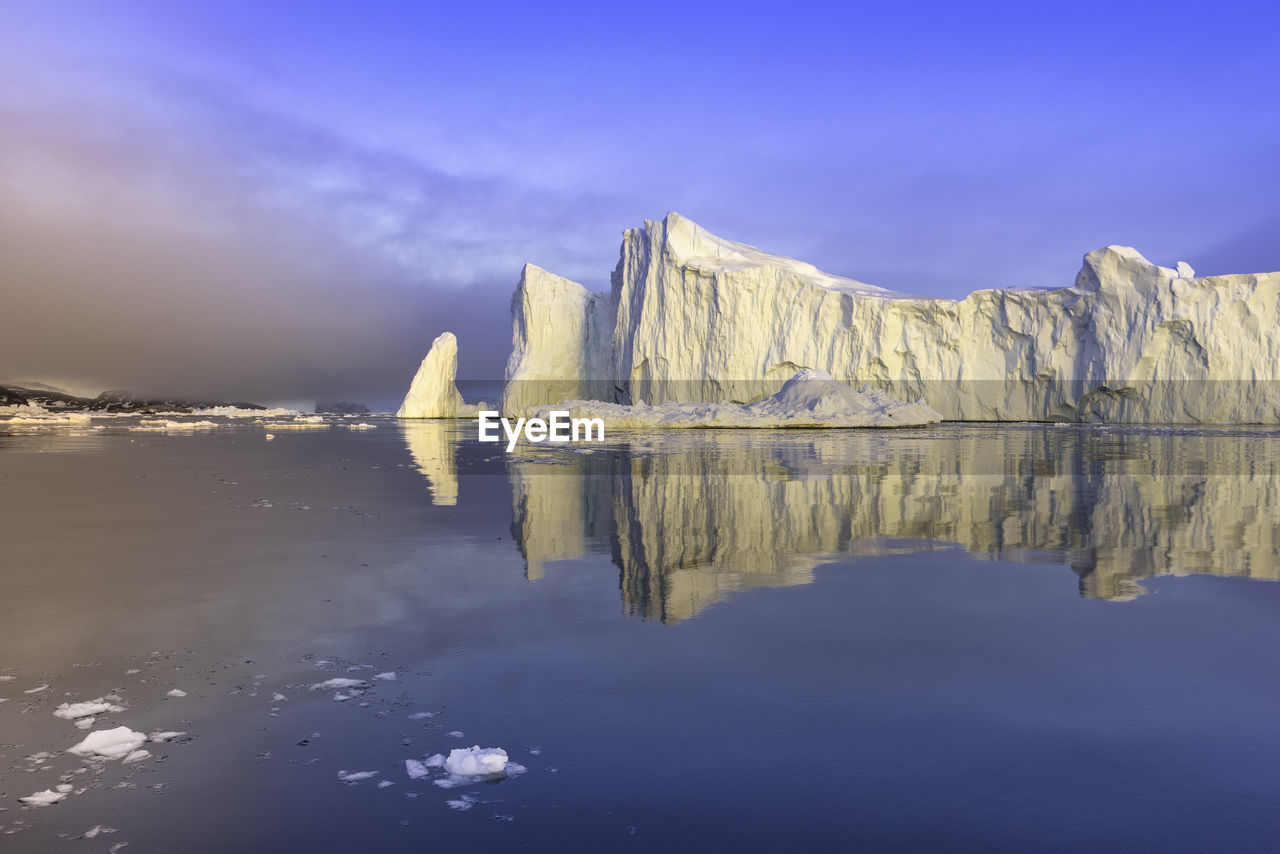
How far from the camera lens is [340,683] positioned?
2.84 m

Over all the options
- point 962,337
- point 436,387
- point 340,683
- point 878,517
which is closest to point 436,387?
point 436,387

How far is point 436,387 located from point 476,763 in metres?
44.5

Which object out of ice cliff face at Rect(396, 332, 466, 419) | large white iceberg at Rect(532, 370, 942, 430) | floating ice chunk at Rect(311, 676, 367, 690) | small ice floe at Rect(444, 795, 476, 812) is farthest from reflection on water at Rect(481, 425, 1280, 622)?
ice cliff face at Rect(396, 332, 466, 419)

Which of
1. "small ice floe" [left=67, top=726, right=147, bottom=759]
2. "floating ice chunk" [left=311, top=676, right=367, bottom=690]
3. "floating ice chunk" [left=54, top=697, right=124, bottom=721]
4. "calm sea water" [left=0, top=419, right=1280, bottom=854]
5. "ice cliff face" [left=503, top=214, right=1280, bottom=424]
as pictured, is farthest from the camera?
"ice cliff face" [left=503, top=214, right=1280, bottom=424]

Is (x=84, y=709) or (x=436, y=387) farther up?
(x=436, y=387)

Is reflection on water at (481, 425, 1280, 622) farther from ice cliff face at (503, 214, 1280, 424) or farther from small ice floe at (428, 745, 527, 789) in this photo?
ice cliff face at (503, 214, 1280, 424)

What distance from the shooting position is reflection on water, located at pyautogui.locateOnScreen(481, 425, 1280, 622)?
4.67 meters

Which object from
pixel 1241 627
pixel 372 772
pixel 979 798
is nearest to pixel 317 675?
pixel 372 772

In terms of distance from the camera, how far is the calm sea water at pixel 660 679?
6.31ft

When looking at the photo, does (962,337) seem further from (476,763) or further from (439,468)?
(476,763)

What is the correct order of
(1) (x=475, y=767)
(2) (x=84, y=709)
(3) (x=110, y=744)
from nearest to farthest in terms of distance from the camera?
1. (1) (x=475, y=767)
2. (3) (x=110, y=744)
3. (2) (x=84, y=709)

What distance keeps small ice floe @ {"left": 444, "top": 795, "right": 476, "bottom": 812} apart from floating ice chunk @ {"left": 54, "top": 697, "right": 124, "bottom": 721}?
4.39 ft

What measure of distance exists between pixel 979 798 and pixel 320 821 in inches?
63.0

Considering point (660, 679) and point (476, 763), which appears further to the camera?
point (660, 679)
